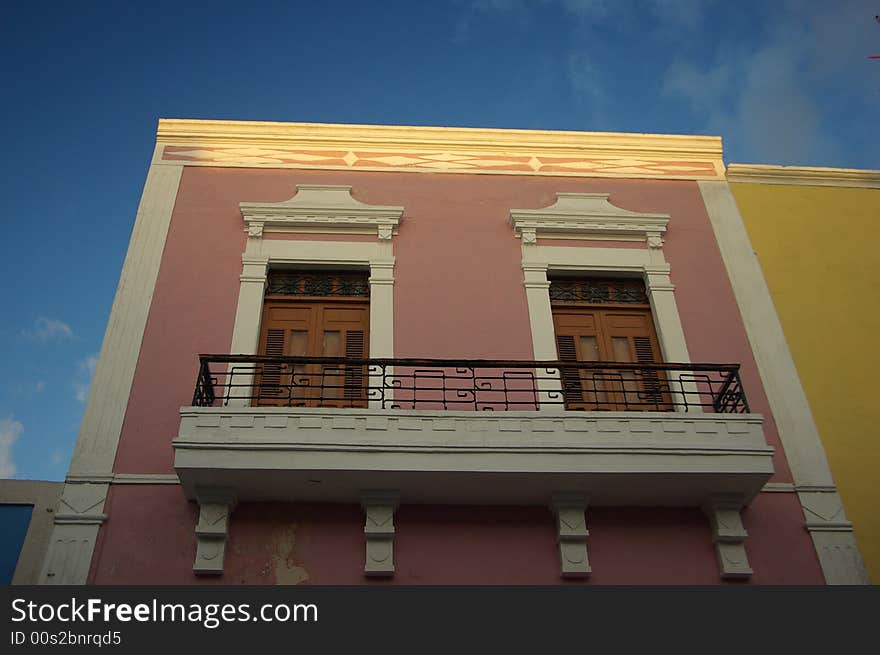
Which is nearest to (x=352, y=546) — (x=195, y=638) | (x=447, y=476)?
(x=447, y=476)

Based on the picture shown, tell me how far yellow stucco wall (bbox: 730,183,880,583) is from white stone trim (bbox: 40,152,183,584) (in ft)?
20.5

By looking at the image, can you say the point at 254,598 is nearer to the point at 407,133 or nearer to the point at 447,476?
the point at 447,476

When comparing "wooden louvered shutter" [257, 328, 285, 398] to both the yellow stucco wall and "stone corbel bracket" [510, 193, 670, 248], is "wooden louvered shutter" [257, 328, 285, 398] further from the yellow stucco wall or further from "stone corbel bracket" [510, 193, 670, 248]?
the yellow stucco wall

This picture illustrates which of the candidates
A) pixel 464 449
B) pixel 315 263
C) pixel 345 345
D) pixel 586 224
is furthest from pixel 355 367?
pixel 586 224

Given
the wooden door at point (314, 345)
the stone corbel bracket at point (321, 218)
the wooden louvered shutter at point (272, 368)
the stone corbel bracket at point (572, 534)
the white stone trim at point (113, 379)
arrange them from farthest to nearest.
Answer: the stone corbel bracket at point (321, 218), the wooden door at point (314, 345), the wooden louvered shutter at point (272, 368), the stone corbel bracket at point (572, 534), the white stone trim at point (113, 379)

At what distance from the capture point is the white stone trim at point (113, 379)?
6734 mm

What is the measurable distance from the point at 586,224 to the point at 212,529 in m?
4.88

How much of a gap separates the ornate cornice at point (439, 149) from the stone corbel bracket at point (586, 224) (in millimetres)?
750

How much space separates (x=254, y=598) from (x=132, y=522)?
1.49 metres

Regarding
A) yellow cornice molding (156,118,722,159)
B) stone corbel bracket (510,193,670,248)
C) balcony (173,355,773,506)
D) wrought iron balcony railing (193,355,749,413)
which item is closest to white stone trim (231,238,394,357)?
wrought iron balcony railing (193,355,749,413)

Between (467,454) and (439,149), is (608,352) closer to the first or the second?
(467,454)

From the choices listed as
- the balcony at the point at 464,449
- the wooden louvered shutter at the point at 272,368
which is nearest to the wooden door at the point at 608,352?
the balcony at the point at 464,449

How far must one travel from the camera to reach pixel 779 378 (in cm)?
828

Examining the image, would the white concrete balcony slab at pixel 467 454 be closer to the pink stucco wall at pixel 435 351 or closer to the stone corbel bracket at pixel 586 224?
the pink stucco wall at pixel 435 351
